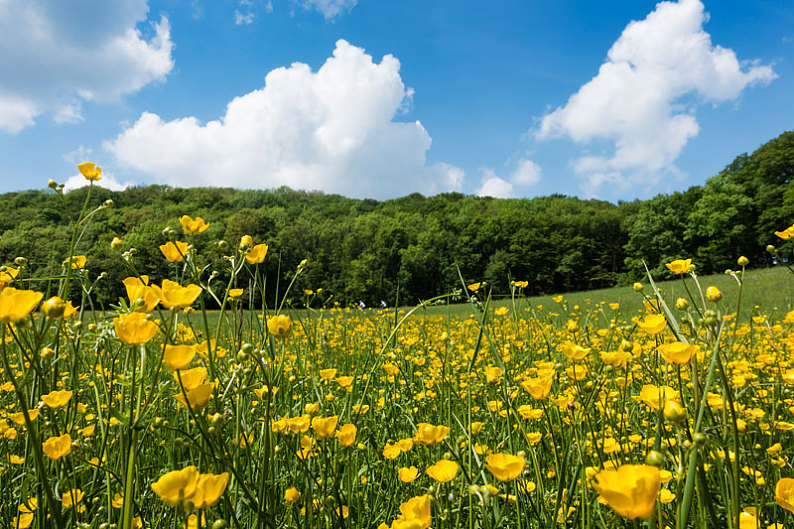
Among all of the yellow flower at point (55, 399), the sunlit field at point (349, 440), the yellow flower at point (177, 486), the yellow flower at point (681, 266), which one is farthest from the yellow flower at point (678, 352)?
the yellow flower at point (55, 399)

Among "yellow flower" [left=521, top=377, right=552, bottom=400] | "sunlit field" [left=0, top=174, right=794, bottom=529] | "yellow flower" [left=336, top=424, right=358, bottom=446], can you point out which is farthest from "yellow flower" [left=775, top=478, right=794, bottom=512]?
"yellow flower" [left=336, top=424, right=358, bottom=446]

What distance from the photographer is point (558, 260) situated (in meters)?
39.4

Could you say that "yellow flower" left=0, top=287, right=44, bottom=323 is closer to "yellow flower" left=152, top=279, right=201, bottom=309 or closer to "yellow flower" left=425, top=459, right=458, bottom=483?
"yellow flower" left=152, top=279, right=201, bottom=309

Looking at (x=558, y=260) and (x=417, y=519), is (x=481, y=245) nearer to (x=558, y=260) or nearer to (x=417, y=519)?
(x=558, y=260)

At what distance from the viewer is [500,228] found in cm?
4438

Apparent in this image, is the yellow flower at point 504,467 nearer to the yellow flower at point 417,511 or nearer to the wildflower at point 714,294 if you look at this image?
the yellow flower at point 417,511

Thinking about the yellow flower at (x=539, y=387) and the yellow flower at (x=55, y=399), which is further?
the yellow flower at (x=55, y=399)

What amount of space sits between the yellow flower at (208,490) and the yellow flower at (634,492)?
18.7 inches

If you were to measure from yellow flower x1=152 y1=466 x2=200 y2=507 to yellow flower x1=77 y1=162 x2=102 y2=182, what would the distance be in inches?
42.0

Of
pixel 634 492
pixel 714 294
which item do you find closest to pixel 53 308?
pixel 634 492

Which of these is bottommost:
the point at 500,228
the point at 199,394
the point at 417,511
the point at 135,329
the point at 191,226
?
the point at 417,511

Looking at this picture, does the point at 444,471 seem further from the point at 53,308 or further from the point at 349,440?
the point at 53,308

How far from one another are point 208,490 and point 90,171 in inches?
44.5

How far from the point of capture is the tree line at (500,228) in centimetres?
3052
